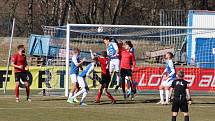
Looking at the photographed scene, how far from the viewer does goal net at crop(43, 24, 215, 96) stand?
27.9 m

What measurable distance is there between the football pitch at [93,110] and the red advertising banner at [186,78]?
9.98ft

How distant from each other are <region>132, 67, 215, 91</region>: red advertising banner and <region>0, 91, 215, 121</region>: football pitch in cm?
304

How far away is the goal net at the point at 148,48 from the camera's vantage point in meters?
27.9

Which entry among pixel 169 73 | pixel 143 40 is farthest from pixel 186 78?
pixel 169 73

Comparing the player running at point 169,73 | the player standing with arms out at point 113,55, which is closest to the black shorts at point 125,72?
the player standing with arms out at point 113,55

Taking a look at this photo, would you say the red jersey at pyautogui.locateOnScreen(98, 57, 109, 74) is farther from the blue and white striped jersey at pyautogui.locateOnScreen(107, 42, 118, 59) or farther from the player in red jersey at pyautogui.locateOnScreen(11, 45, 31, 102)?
the player in red jersey at pyautogui.locateOnScreen(11, 45, 31, 102)

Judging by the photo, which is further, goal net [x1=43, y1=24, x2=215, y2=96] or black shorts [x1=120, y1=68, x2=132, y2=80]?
goal net [x1=43, y1=24, x2=215, y2=96]

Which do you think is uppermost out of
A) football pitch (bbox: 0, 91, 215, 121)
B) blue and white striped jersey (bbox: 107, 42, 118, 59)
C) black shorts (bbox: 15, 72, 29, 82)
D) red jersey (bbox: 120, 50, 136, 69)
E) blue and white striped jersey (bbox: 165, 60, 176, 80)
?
blue and white striped jersey (bbox: 107, 42, 118, 59)

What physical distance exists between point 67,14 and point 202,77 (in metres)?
37.1

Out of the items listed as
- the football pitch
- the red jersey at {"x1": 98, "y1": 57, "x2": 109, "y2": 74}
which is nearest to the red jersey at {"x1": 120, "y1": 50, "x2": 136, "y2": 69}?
the football pitch

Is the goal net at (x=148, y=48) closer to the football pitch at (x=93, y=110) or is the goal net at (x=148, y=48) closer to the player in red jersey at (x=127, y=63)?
the player in red jersey at (x=127, y=63)

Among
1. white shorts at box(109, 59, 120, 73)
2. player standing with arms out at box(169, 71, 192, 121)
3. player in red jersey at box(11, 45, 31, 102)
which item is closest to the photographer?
player standing with arms out at box(169, 71, 192, 121)

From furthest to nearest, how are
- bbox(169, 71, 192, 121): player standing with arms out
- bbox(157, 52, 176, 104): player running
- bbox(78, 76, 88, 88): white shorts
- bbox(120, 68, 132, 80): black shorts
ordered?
bbox(120, 68, 132, 80): black shorts
bbox(157, 52, 176, 104): player running
bbox(78, 76, 88, 88): white shorts
bbox(169, 71, 192, 121): player standing with arms out

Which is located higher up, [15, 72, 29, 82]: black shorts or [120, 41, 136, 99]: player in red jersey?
[120, 41, 136, 99]: player in red jersey
